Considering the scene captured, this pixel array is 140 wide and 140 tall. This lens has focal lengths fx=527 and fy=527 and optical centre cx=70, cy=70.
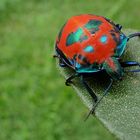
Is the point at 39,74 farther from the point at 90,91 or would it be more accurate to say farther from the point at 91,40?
the point at 90,91

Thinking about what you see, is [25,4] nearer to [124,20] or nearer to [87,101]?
[124,20]

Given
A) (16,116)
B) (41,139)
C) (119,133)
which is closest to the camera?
(119,133)

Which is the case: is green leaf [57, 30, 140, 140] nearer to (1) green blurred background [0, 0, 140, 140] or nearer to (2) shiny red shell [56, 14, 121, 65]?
(2) shiny red shell [56, 14, 121, 65]

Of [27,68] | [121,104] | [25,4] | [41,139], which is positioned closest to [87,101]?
[121,104]

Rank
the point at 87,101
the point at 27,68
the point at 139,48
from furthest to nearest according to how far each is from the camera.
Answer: the point at 27,68
the point at 139,48
the point at 87,101

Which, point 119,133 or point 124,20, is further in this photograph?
point 124,20

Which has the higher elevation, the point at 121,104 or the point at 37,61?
the point at 121,104
